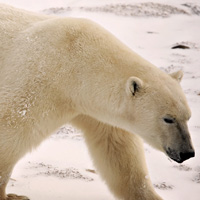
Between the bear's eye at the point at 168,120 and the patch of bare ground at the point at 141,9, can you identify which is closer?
the bear's eye at the point at 168,120

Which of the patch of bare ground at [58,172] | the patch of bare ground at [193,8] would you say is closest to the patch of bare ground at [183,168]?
the patch of bare ground at [58,172]

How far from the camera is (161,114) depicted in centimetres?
316

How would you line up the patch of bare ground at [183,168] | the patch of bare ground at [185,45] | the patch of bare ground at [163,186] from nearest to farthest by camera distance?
1. the patch of bare ground at [163,186]
2. the patch of bare ground at [183,168]
3. the patch of bare ground at [185,45]

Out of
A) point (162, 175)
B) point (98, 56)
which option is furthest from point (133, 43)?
point (98, 56)

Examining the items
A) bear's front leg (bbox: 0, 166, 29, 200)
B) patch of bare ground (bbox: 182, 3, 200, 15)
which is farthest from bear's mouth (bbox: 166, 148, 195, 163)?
patch of bare ground (bbox: 182, 3, 200, 15)

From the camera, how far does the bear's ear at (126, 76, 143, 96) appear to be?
3.17 metres

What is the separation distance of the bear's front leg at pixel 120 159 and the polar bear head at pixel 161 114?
55cm

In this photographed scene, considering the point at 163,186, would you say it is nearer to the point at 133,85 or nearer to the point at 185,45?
the point at 133,85

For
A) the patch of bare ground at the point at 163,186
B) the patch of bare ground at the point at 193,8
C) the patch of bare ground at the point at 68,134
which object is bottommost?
the patch of bare ground at the point at 163,186

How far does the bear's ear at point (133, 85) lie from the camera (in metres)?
3.17

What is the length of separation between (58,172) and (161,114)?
1.48 meters

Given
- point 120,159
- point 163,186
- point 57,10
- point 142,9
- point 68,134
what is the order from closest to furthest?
point 120,159
point 163,186
point 68,134
point 57,10
point 142,9

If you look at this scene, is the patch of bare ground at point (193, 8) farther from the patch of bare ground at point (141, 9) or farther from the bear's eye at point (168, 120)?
the bear's eye at point (168, 120)

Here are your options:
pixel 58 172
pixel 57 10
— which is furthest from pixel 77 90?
pixel 57 10
